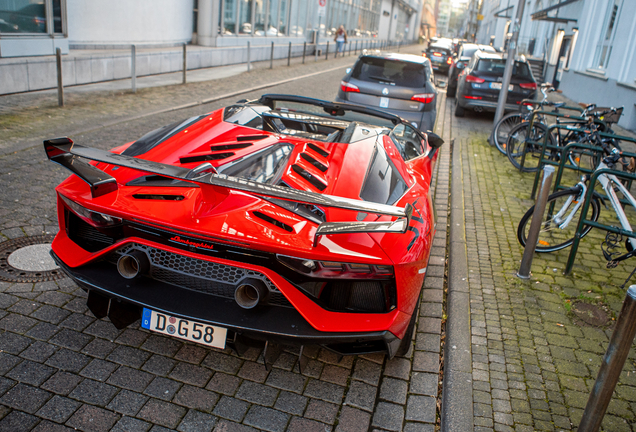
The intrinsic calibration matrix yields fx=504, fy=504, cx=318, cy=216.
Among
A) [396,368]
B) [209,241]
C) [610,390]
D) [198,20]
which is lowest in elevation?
[396,368]

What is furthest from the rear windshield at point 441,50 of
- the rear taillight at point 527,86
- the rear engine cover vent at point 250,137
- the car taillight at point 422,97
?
the rear engine cover vent at point 250,137

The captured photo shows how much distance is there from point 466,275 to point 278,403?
95.0 inches

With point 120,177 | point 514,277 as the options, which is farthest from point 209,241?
point 514,277

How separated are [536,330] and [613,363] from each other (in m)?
1.50

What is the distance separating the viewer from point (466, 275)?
180 inches

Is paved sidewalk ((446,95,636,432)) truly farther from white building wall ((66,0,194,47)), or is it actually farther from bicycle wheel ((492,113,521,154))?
white building wall ((66,0,194,47))

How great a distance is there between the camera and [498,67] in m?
13.1

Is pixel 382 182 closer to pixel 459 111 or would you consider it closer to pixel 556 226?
pixel 556 226

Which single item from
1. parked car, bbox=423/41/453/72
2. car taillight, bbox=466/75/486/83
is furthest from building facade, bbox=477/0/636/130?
parked car, bbox=423/41/453/72

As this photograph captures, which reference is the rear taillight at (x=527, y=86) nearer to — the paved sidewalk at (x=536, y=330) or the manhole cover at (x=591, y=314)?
the paved sidewalk at (x=536, y=330)

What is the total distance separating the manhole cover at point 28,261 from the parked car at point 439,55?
82.9ft

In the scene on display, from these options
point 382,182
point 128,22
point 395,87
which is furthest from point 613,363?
point 128,22

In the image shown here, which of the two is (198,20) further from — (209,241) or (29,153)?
(209,241)

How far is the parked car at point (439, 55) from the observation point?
27266mm
